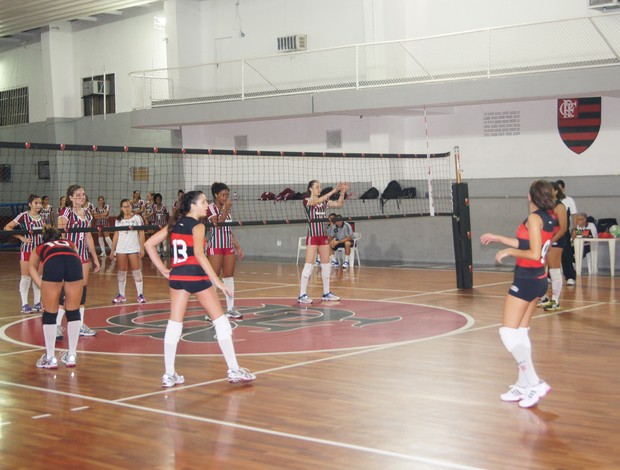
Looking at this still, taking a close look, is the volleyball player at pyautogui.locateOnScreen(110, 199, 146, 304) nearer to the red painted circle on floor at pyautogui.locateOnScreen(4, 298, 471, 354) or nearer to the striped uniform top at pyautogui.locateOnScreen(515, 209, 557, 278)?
the red painted circle on floor at pyautogui.locateOnScreen(4, 298, 471, 354)

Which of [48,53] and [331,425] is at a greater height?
[48,53]

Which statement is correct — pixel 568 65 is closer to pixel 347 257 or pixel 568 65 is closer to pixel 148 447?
pixel 347 257

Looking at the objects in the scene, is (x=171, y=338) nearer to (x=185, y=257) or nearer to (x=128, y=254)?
(x=185, y=257)

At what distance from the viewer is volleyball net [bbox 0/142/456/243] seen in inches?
822

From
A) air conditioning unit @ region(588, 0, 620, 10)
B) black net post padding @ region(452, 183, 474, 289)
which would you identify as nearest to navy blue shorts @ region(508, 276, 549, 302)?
black net post padding @ region(452, 183, 474, 289)

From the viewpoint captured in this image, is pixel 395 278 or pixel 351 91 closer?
pixel 395 278

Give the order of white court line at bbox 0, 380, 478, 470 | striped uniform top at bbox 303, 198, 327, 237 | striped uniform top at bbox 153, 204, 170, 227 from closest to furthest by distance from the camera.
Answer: white court line at bbox 0, 380, 478, 470
striped uniform top at bbox 303, 198, 327, 237
striped uniform top at bbox 153, 204, 170, 227

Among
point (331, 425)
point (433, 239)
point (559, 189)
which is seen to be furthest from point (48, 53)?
point (331, 425)

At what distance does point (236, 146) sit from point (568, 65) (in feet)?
34.8

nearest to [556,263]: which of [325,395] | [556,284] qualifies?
[556,284]

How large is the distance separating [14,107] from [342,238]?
51.7 feet

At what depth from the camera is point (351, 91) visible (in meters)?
19.5

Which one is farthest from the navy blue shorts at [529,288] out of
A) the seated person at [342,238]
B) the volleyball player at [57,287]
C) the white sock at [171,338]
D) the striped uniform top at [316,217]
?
the seated person at [342,238]

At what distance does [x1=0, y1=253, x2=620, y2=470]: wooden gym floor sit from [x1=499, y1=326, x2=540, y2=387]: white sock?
264 millimetres
